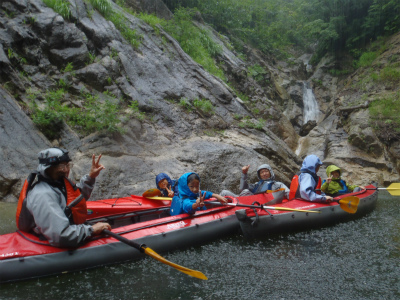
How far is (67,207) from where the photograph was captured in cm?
304

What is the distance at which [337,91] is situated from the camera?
616 inches

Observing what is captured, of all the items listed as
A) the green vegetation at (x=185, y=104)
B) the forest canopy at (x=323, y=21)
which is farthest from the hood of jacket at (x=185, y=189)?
the forest canopy at (x=323, y=21)

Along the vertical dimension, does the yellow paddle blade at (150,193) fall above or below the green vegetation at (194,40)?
below

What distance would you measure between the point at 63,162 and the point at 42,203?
1.40 ft

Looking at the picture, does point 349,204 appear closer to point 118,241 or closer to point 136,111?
point 118,241

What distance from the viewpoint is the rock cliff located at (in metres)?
6.70

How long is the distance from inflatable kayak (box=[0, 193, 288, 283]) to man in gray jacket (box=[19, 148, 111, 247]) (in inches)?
5.5

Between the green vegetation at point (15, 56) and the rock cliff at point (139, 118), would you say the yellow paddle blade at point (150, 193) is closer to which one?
the rock cliff at point (139, 118)

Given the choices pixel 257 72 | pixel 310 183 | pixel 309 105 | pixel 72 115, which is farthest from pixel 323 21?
pixel 72 115

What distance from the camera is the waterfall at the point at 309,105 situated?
15109 mm

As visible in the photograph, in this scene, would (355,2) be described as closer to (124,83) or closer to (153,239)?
(124,83)

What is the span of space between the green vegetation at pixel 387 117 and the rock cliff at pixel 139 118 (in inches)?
13.3

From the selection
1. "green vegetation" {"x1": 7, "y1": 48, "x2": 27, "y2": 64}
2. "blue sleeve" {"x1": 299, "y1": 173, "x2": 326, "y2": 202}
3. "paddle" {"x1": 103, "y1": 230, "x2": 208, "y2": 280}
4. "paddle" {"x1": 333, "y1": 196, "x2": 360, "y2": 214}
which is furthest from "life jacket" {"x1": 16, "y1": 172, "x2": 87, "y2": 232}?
"green vegetation" {"x1": 7, "y1": 48, "x2": 27, "y2": 64}

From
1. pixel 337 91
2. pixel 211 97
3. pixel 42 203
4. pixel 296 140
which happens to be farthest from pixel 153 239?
pixel 337 91
